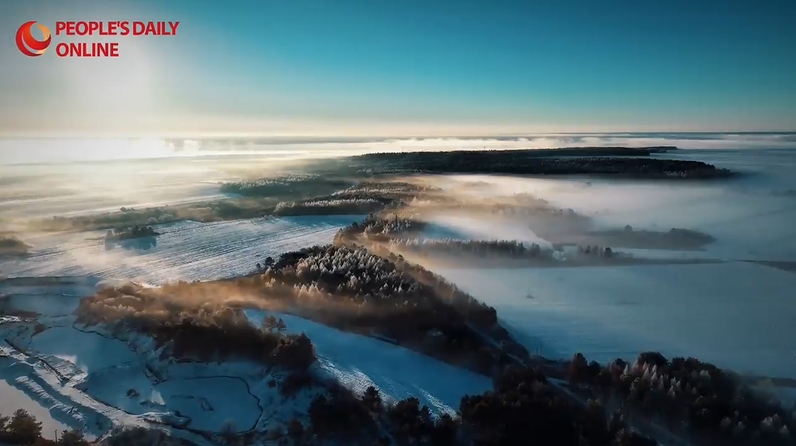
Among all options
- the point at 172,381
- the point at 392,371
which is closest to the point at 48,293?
the point at 172,381

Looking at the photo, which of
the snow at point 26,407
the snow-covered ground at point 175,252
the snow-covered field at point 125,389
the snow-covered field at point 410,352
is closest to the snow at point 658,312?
the snow-covered field at point 410,352

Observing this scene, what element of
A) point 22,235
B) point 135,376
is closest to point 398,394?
point 135,376

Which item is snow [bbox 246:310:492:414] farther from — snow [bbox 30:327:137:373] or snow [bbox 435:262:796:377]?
snow [bbox 30:327:137:373]

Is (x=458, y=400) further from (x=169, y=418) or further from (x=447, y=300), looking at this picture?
(x=169, y=418)

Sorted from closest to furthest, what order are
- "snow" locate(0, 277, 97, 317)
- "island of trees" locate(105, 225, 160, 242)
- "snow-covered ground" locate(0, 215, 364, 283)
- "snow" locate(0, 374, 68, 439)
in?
1. "snow" locate(0, 374, 68, 439)
2. "snow" locate(0, 277, 97, 317)
3. "snow-covered ground" locate(0, 215, 364, 283)
4. "island of trees" locate(105, 225, 160, 242)

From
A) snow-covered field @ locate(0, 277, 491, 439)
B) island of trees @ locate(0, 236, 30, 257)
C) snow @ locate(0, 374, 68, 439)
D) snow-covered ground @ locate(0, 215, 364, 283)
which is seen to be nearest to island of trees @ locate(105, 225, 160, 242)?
snow-covered ground @ locate(0, 215, 364, 283)

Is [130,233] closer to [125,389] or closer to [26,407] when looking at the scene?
[26,407]
